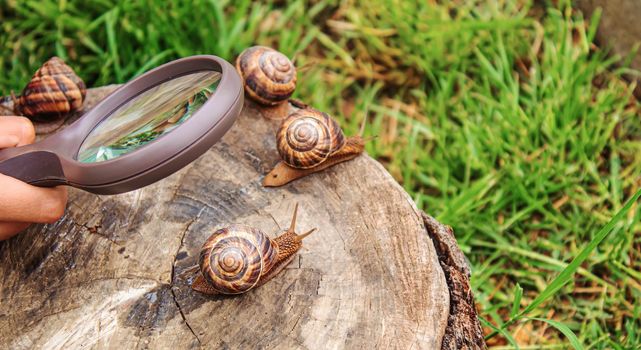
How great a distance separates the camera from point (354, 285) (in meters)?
1.72

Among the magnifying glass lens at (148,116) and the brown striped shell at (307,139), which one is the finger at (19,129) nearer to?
the magnifying glass lens at (148,116)

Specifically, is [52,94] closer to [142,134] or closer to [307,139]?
[142,134]

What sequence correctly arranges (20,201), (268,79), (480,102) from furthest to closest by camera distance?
(480,102) → (268,79) → (20,201)

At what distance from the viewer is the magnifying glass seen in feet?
5.11

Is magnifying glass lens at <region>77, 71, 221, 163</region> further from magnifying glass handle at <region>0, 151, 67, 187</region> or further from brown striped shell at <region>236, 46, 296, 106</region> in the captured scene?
brown striped shell at <region>236, 46, 296, 106</region>

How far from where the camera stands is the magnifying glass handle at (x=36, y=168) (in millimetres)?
1676

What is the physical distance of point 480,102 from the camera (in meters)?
3.19

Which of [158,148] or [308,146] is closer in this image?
[158,148]

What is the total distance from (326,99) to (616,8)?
1.47m

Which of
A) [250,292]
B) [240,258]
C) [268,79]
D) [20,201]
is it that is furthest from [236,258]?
[268,79]

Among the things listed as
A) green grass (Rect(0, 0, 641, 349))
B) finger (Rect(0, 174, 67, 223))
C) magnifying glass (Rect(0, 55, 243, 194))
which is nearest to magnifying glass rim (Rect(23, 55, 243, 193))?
magnifying glass (Rect(0, 55, 243, 194))

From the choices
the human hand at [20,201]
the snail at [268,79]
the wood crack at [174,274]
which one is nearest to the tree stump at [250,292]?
the wood crack at [174,274]

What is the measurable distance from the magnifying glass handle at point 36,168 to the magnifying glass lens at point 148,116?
0.07 metres

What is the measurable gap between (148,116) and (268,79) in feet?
1.67
